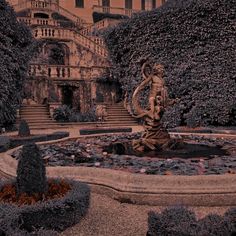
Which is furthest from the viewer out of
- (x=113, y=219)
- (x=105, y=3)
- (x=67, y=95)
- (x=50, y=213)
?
(x=105, y=3)

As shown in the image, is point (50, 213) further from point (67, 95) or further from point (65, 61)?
point (65, 61)

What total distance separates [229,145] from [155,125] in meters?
3.21

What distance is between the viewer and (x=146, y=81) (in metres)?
10.2

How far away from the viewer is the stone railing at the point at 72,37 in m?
31.0

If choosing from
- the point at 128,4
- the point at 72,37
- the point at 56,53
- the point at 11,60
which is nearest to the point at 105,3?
the point at 128,4

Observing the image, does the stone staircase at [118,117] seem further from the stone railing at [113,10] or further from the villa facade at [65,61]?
the stone railing at [113,10]

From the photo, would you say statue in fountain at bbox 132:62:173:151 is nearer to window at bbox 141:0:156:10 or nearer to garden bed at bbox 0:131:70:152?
garden bed at bbox 0:131:70:152

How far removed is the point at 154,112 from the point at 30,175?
17.4 ft

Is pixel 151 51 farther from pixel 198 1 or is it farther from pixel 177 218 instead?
pixel 177 218

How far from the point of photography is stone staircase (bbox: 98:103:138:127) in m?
24.6

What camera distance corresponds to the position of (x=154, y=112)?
10.1 m

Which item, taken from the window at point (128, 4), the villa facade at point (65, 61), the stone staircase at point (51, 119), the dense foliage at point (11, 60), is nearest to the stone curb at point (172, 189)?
the dense foliage at point (11, 60)

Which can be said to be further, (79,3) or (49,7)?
(79,3)

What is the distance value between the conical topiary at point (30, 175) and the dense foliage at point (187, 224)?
1.93m
